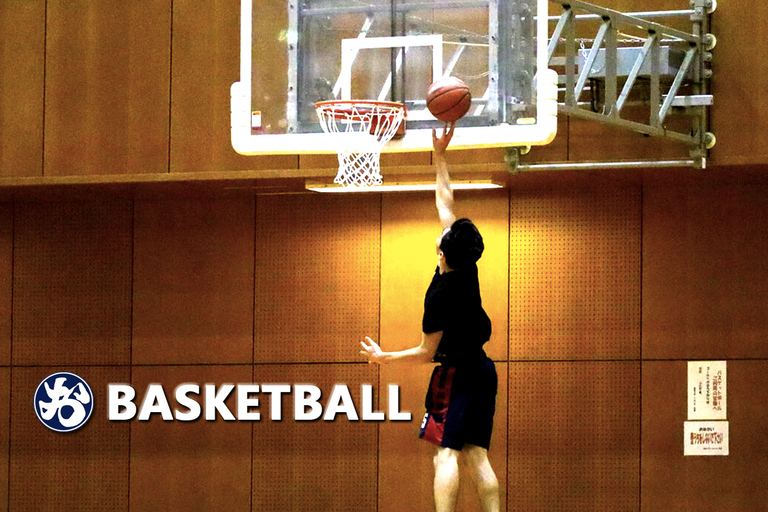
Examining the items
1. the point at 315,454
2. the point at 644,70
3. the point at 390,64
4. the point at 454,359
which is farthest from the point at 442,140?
the point at 315,454

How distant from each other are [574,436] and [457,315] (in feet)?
11.4

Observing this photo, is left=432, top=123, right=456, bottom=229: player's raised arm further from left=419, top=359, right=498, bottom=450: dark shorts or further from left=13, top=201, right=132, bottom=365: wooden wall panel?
left=13, top=201, right=132, bottom=365: wooden wall panel

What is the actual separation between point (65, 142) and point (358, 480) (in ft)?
11.9

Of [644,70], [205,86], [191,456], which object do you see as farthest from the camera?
[191,456]

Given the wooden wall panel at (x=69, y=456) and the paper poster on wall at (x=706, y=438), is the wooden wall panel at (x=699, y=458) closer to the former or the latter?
the paper poster on wall at (x=706, y=438)

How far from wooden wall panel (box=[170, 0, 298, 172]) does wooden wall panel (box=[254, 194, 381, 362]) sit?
1143 millimetres

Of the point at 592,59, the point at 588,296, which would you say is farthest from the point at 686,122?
the point at 588,296

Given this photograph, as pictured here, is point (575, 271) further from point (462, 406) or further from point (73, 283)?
point (73, 283)

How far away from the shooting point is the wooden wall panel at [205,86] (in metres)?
9.05

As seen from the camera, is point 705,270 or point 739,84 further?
point 705,270

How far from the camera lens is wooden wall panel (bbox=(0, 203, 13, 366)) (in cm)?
1051

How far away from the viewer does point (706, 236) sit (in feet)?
30.5

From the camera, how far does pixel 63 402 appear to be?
409 inches

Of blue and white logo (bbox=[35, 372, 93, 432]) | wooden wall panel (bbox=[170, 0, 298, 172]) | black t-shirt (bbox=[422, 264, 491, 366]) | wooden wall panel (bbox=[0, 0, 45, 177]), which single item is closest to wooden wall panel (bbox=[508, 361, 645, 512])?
wooden wall panel (bbox=[170, 0, 298, 172])
